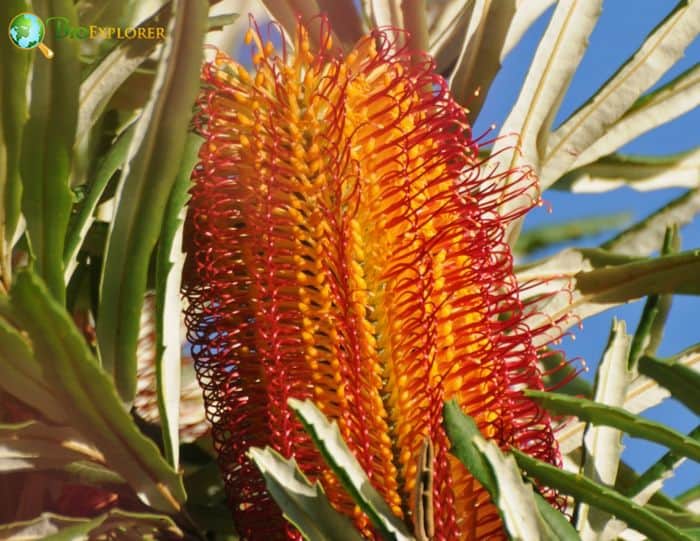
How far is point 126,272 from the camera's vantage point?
0.47 metres

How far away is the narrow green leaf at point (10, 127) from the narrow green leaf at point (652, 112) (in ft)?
0.97

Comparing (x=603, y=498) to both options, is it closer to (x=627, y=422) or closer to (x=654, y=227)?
(x=627, y=422)

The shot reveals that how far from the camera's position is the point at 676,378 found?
554mm

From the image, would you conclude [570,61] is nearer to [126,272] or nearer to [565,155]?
[565,155]

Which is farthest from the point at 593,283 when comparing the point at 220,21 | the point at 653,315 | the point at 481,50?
the point at 220,21

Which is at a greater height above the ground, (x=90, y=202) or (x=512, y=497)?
(x=90, y=202)

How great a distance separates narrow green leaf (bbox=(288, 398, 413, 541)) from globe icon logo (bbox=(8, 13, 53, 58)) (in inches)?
7.9

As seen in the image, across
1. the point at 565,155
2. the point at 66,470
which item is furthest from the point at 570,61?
the point at 66,470

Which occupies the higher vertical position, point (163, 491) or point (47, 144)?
point (47, 144)

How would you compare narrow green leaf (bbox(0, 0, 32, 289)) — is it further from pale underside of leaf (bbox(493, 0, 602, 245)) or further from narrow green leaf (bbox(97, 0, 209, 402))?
pale underside of leaf (bbox(493, 0, 602, 245))

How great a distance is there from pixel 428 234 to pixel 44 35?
0.19 m

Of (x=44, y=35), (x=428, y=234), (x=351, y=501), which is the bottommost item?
(x=351, y=501)

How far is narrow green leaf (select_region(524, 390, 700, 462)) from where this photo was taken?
44 cm

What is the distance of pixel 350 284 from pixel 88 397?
0.38 feet
